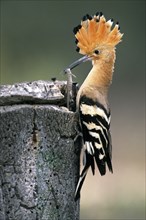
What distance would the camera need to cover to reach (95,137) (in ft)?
9.41

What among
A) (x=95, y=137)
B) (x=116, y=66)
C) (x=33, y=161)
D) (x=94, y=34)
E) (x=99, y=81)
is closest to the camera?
(x=33, y=161)

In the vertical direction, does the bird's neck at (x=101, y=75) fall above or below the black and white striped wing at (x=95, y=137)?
above

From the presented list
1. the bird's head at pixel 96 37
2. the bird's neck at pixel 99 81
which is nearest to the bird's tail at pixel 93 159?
the bird's neck at pixel 99 81

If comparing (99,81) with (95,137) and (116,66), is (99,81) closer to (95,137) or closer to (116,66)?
(95,137)

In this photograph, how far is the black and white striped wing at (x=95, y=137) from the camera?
2.82 meters

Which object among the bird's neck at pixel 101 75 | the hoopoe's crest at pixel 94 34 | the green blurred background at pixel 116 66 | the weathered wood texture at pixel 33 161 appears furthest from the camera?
the green blurred background at pixel 116 66

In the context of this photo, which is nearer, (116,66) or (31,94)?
(31,94)

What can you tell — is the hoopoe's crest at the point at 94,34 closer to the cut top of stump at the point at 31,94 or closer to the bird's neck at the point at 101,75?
the bird's neck at the point at 101,75

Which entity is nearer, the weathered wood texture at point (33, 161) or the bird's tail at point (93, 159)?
the weathered wood texture at point (33, 161)

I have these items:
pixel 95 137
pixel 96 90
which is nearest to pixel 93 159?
pixel 95 137

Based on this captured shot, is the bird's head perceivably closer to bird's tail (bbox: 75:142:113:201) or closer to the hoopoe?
the hoopoe

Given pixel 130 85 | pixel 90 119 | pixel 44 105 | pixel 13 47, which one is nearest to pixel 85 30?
pixel 90 119

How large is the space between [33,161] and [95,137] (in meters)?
0.42

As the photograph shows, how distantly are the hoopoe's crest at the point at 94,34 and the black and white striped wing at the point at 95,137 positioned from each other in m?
0.20
